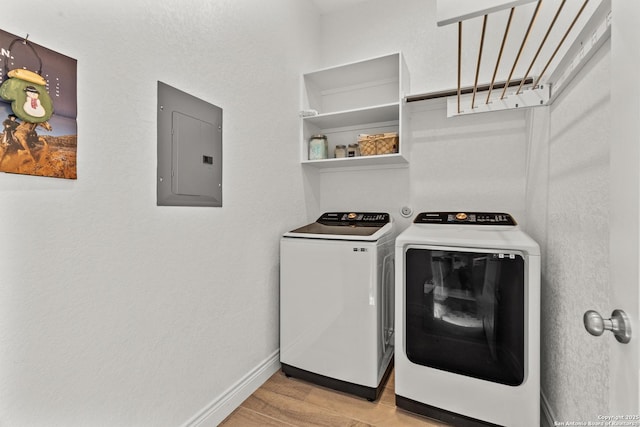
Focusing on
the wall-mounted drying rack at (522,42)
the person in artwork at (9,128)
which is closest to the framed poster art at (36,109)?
the person in artwork at (9,128)

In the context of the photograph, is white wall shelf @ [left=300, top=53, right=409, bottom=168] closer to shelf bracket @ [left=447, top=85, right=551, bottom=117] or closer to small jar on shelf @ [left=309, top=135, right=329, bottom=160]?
small jar on shelf @ [left=309, top=135, right=329, bottom=160]

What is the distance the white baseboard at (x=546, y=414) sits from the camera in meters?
1.42

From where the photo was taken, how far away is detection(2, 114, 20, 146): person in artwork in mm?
802

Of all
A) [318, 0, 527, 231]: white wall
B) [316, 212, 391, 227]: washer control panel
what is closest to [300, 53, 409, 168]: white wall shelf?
[318, 0, 527, 231]: white wall

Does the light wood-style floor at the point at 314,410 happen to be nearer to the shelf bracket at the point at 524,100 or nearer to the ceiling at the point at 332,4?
the shelf bracket at the point at 524,100

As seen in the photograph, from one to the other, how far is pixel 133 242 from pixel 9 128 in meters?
0.49

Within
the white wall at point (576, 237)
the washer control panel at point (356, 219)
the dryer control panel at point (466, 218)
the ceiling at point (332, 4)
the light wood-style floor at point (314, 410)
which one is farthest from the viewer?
the ceiling at point (332, 4)

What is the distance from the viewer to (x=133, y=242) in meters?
1.14

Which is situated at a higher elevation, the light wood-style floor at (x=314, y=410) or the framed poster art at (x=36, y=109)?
the framed poster art at (x=36, y=109)

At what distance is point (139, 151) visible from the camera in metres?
1.16

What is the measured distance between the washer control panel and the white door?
151cm

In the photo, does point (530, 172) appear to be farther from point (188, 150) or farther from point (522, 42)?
point (188, 150)

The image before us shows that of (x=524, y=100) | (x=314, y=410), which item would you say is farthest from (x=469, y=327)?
(x=524, y=100)

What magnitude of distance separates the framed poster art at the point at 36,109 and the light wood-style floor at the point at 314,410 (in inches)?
56.3
